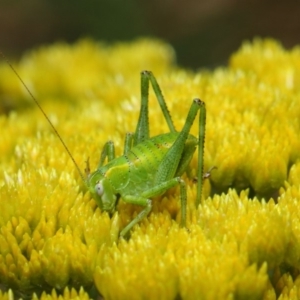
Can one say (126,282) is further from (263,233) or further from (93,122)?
(93,122)

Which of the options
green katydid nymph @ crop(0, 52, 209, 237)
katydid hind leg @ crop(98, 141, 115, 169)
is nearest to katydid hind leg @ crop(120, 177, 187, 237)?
green katydid nymph @ crop(0, 52, 209, 237)

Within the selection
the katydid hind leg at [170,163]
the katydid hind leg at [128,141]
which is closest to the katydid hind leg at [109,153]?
the katydid hind leg at [128,141]

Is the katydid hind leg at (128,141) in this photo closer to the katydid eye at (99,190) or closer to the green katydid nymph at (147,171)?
the green katydid nymph at (147,171)

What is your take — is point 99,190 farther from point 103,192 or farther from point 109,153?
point 109,153

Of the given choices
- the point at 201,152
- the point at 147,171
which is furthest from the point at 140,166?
the point at 201,152

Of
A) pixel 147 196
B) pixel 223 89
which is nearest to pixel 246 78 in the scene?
pixel 223 89

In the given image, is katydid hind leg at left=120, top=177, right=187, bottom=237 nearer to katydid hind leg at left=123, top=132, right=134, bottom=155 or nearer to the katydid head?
the katydid head
